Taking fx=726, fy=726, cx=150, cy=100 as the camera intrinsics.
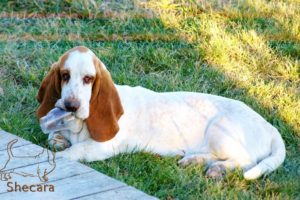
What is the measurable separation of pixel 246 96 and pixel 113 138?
2066mm

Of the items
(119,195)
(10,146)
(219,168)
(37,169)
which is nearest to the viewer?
(119,195)

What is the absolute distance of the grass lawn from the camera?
17.6 feet

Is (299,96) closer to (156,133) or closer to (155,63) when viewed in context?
(155,63)

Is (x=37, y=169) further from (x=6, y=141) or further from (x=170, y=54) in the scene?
(x=170, y=54)

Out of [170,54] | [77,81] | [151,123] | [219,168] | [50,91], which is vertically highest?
[77,81]

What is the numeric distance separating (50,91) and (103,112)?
440 millimetres

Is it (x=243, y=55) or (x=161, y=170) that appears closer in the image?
(x=161, y=170)

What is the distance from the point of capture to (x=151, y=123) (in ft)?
18.2

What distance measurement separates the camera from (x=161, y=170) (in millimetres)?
5090

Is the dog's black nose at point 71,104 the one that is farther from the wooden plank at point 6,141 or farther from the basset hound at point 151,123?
the wooden plank at point 6,141

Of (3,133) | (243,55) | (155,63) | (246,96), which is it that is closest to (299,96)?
(246,96)

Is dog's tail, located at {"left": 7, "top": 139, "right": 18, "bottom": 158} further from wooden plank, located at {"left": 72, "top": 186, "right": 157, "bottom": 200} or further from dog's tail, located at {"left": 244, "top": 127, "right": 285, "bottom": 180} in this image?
dog's tail, located at {"left": 244, "top": 127, "right": 285, "bottom": 180}

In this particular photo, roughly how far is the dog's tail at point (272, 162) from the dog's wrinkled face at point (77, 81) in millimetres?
1256

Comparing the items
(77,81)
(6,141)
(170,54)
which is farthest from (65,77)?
(170,54)
